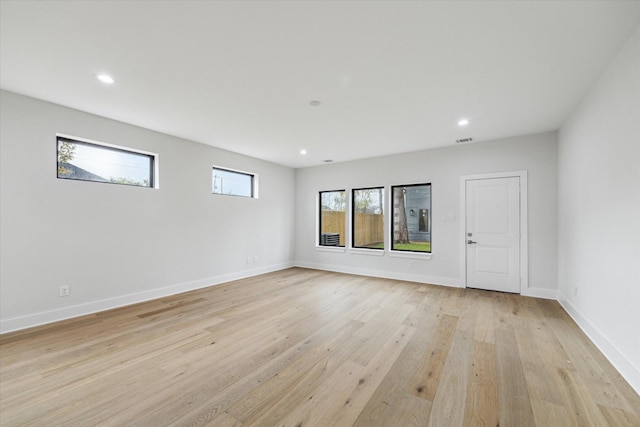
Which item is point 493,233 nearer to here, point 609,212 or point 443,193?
point 443,193

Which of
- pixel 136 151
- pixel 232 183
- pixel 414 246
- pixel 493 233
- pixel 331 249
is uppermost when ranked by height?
pixel 136 151

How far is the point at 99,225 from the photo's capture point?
3.64 metres

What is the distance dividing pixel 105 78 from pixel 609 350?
5.42m

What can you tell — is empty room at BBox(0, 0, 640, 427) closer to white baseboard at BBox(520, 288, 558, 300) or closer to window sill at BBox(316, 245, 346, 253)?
white baseboard at BBox(520, 288, 558, 300)

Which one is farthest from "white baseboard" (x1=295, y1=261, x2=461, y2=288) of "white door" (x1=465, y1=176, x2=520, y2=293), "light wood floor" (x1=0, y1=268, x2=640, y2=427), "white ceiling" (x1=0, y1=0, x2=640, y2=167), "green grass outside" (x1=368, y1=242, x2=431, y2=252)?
"white ceiling" (x1=0, y1=0, x2=640, y2=167)

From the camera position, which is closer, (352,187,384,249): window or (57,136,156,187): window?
(57,136,156,187): window

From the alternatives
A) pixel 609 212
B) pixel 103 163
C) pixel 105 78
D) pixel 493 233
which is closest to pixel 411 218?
pixel 493 233

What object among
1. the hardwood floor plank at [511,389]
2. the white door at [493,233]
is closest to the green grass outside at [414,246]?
the white door at [493,233]

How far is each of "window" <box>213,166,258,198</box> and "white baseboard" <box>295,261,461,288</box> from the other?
2328 mm

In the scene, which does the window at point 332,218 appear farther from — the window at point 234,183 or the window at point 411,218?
the window at point 234,183

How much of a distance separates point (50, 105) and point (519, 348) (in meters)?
5.94

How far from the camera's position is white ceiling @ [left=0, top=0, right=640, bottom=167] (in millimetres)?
1817

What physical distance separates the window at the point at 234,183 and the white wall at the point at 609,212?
5.45m

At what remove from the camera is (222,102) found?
321 centimetres
